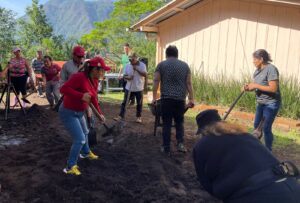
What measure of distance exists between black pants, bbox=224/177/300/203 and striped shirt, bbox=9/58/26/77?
8479 mm

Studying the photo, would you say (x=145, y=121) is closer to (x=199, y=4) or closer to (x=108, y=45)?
(x=199, y=4)

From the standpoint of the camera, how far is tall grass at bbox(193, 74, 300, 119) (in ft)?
29.2

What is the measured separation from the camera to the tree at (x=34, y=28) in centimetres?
3428

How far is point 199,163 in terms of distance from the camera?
273cm

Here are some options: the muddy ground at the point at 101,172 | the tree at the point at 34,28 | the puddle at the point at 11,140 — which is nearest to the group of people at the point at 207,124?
the muddy ground at the point at 101,172

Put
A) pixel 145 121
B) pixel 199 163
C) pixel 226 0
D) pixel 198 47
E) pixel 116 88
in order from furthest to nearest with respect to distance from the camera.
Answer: pixel 116 88, pixel 198 47, pixel 226 0, pixel 145 121, pixel 199 163

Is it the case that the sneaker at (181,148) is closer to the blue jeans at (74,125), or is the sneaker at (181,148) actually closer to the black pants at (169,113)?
the black pants at (169,113)

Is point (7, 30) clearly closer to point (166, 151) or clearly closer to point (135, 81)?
point (135, 81)

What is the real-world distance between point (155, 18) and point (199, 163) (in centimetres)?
1034

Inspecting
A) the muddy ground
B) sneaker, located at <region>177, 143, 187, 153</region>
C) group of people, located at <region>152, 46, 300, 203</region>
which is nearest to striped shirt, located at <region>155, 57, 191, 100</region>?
sneaker, located at <region>177, 143, 187, 153</region>

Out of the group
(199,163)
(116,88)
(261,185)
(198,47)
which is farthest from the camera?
(116,88)

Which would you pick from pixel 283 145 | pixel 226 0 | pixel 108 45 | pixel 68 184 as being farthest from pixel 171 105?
pixel 108 45

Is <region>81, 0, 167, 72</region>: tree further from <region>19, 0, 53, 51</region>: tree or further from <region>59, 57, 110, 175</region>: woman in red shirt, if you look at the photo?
<region>59, 57, 110, 175</region>: woman in red shirt

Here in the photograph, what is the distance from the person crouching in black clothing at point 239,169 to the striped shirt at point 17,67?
804 centimetres
